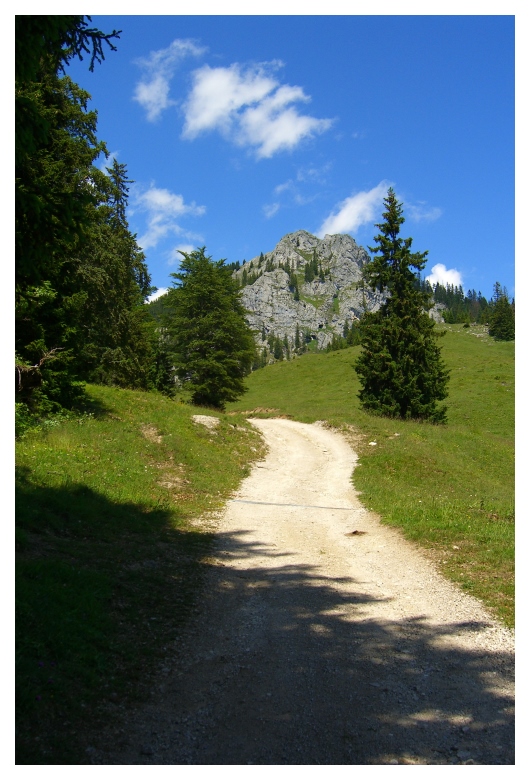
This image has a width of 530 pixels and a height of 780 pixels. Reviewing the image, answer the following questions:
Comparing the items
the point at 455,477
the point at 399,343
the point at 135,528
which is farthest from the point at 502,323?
the point at 135,528

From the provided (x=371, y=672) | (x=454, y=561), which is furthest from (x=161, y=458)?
(x=371, y=672)

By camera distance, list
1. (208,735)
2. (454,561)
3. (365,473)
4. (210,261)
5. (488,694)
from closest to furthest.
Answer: (208,735) < (488,694) < (454,561) < (365,473) < (210,261)

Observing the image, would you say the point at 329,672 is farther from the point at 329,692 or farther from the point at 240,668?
the point at 240,668

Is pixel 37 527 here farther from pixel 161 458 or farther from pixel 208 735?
pixel 161 458

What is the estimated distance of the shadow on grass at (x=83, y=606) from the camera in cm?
423

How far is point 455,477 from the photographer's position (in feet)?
67.6

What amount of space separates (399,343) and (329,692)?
30.5 metres

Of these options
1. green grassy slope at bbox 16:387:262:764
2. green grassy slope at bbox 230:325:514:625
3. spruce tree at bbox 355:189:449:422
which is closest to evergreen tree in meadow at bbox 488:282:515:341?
green grassy slope at bbox 230:325:514:625

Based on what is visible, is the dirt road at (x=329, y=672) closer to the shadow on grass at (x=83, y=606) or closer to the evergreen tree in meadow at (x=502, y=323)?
the shadow on grass at (x=83, y=606)

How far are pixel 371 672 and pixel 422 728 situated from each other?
1010 mm

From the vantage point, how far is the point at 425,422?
32.7m

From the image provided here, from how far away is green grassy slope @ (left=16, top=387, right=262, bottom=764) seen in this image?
4.45 m

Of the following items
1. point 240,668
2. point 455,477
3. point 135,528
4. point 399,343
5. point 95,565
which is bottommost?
point 455,477

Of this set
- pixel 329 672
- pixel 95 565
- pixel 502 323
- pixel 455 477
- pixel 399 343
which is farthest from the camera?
pixel 502 323
